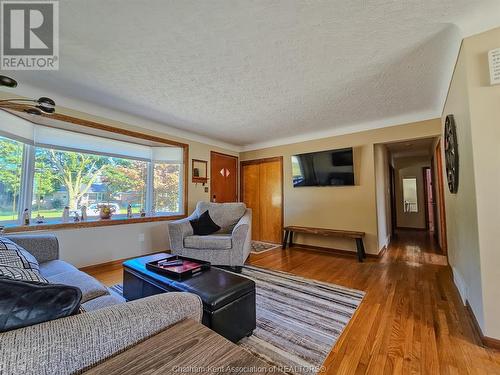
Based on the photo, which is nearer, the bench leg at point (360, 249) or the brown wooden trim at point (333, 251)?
the bench leg at point (360, 249)

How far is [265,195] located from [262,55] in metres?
3.35

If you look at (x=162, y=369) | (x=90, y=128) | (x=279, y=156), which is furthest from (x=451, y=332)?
(x=90, y=128)

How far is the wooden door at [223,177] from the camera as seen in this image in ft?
15.4

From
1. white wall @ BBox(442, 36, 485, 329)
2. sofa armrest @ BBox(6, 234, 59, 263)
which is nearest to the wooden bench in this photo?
white wall @ BBox(442, 36, 485, 329)

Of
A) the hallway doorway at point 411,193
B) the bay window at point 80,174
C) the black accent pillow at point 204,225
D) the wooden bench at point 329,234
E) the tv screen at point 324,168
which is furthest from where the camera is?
the hallway doorway at point 411,193

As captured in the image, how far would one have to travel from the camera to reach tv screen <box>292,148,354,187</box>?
3.78 meters

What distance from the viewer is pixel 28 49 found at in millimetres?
1865

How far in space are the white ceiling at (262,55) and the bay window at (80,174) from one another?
60 centimetres

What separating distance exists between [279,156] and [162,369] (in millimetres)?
4433

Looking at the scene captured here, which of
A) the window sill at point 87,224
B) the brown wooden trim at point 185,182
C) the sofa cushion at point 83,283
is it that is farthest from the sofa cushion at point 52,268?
the brown wooden trim at point 185,182

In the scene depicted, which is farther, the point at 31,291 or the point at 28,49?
the point at 28,49

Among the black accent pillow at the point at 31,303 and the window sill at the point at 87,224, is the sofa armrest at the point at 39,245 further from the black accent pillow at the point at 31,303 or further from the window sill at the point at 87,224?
the black accent pillow at the point at 31,303

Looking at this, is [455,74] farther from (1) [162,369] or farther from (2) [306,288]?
(1) [162,369]

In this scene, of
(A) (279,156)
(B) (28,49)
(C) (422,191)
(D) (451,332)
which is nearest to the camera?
(D) (451,332)
